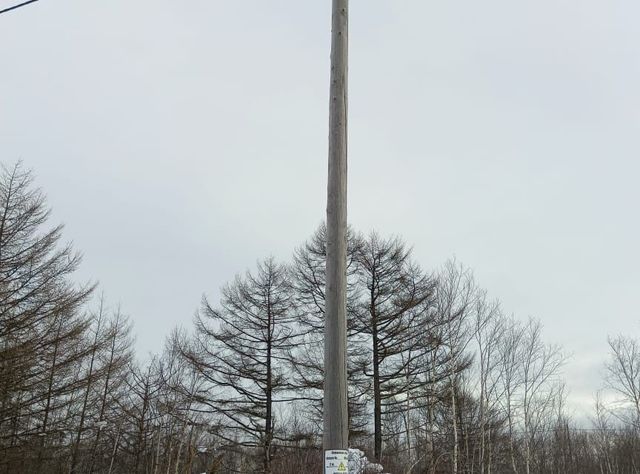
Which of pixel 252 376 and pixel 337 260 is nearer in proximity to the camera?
pixel 337 260

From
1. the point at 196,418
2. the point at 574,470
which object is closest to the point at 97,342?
the point at 196,418

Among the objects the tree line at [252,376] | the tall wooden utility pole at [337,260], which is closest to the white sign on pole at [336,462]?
the tall wooden utility pole at [337,260]

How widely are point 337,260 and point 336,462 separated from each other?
142 cm

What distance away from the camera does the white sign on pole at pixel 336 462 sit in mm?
3541

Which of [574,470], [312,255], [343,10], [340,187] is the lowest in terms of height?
[574,470]

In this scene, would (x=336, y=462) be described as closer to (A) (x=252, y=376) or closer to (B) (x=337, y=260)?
(B) (x=337, y=260)

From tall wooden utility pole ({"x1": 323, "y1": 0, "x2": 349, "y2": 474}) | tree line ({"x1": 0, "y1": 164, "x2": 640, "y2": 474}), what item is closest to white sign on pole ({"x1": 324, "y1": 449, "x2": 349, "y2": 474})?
tall wooden utility pole ({"x1": 323, "y1": 0, "x2": 349, "y2": 474})

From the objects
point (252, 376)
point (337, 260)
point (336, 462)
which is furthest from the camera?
point (252, 376)

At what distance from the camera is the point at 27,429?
20875 millimetres

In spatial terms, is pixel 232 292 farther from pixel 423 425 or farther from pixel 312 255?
pixel 423 425

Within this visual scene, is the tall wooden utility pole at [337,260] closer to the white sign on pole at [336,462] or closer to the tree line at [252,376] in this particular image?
the white sign on pole at [336,462]

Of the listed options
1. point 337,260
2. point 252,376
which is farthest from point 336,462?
point 252,376

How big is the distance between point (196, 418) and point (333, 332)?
24354 mm

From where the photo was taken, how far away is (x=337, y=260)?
4.11m
